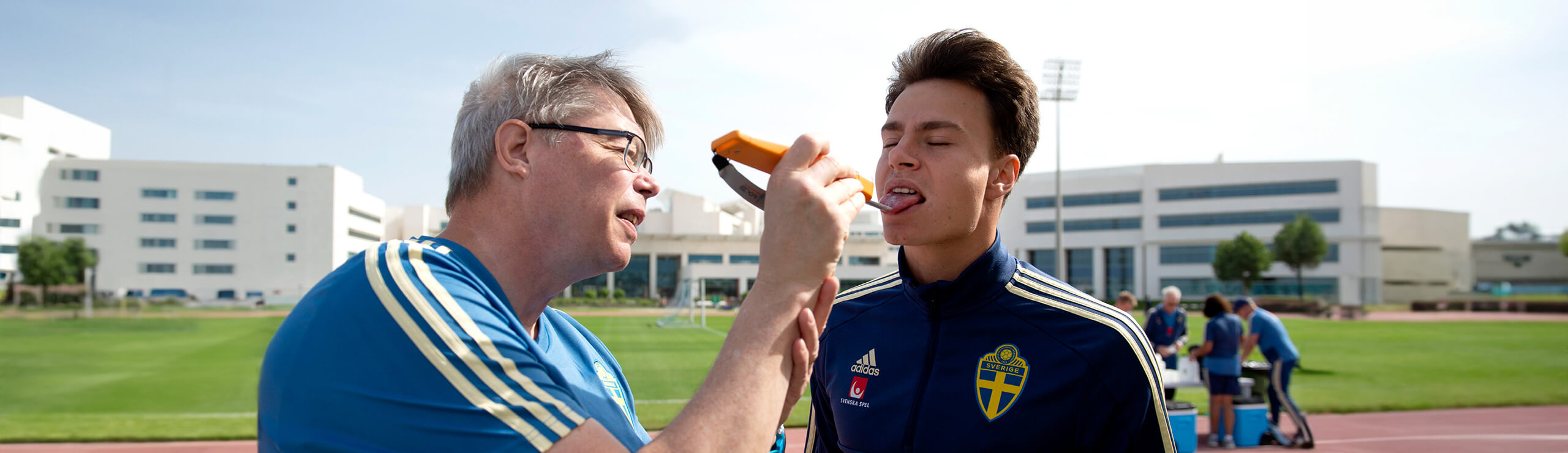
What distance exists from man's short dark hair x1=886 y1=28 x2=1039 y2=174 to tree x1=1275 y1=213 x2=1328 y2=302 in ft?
260

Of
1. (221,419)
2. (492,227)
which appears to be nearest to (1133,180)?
(221,419)

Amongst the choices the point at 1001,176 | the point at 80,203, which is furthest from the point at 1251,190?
the point at 80,203

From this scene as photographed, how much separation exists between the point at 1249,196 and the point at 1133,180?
419 inches

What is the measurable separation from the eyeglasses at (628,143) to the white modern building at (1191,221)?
72535mm

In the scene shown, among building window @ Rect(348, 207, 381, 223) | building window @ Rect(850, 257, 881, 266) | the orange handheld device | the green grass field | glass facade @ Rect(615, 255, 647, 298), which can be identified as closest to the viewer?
the orange handheld device

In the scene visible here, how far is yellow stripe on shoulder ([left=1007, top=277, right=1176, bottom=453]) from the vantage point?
83.7 inches

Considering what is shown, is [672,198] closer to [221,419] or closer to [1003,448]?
[221,419]

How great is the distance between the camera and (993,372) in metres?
2.27

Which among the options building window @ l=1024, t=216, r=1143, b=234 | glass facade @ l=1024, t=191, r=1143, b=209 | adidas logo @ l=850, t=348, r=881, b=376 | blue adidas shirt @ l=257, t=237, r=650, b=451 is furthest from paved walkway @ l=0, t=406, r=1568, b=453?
glass facade @ l=1024, t=191, r=1143, b=209

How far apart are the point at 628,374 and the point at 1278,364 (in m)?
13.2

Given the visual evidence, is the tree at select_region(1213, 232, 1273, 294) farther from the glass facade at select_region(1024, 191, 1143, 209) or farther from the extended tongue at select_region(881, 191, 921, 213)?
the extended tongue at select_region(881, 191, 921, 213)

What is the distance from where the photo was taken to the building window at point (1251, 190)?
75500mm

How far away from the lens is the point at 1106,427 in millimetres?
2125

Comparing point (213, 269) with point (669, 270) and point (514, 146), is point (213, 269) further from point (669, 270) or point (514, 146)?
point (514, 146)
